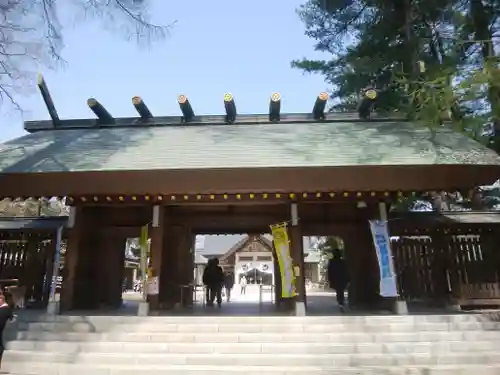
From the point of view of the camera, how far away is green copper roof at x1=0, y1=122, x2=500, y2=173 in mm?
7535

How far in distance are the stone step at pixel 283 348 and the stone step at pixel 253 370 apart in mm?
387

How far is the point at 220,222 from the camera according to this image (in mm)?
9789

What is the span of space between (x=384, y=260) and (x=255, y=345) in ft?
11.5

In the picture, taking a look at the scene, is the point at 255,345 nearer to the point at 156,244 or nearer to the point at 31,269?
the point at 156,244

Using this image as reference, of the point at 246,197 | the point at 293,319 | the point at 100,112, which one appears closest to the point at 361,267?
the point at 293,319

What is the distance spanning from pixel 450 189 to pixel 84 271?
8856 millimetres

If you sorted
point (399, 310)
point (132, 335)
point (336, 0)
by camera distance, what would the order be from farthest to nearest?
point (336, 0) < point (399, 310) < point (132, 335)

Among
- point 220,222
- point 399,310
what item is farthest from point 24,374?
point 399,310

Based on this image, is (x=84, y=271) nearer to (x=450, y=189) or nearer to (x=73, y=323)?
(x=73, y=323)

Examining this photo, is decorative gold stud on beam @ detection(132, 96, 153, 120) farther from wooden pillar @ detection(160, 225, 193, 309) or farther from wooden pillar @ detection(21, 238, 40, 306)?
wooden pillar @ detection(21, 238, 40, 306)

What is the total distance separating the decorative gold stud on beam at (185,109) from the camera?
1046 centimetres

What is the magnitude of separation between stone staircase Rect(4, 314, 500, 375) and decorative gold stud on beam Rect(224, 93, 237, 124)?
6045 millimetres

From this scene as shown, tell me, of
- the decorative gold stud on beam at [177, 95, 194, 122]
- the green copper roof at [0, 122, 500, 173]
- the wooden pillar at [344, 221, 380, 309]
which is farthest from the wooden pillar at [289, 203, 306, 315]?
the decorative gold stud on beam at [177, 95, 194, 122]

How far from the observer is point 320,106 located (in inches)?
412
